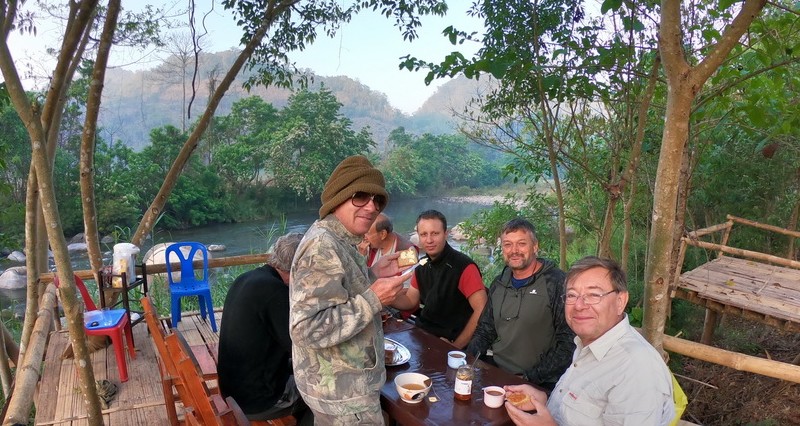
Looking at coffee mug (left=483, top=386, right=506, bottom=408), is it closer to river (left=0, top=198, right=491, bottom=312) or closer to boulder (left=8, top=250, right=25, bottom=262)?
river (left=0, top=198, right=491, bottom=312)

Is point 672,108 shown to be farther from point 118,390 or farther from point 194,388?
point 118,390

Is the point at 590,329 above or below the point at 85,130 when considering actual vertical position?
below

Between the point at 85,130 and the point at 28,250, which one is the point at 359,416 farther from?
the point at 28,250

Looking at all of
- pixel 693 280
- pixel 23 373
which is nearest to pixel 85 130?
pixel 23 373

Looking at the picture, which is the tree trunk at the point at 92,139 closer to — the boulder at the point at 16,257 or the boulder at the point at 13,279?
the boulder at the point at 13,279

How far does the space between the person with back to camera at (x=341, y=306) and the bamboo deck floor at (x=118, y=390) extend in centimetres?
187

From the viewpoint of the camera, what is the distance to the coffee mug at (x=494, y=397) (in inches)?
77.3

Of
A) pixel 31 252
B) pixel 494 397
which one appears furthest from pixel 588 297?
pixel 31 252

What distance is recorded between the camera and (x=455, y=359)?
92.4 inches

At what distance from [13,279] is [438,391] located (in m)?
15.0

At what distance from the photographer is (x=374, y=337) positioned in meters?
1.70

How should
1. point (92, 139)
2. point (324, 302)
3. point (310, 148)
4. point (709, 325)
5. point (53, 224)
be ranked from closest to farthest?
point (324, 302)
point (53, 224)
point (92, 139)
point (709, 325)
point (310, 148)

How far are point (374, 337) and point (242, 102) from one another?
26.5 metres

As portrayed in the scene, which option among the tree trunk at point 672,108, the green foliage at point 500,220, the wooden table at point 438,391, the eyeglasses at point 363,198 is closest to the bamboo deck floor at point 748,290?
the green foliage at point 500,220
